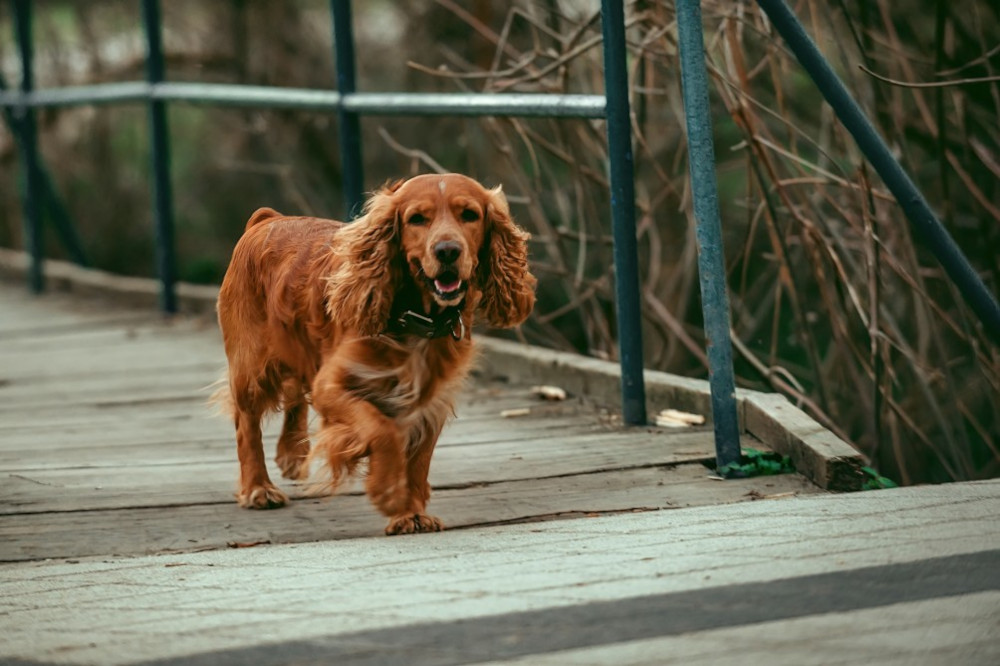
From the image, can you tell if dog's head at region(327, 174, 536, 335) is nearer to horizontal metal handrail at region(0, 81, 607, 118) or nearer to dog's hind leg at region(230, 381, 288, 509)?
dog's hind leg at region(230, 381, 288, 509)

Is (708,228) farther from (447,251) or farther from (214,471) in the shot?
(214,471)

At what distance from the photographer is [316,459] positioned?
3.65m

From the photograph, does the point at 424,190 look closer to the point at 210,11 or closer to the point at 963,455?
the point at 963,455

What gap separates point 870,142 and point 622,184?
0.78 metres

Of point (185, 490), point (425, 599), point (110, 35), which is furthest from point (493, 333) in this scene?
point (110, 35)

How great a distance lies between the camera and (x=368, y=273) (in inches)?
139

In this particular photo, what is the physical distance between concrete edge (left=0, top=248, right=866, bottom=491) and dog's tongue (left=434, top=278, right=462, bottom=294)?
0.91m

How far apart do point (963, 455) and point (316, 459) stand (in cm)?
233

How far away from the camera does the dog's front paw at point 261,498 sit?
3.69 meters

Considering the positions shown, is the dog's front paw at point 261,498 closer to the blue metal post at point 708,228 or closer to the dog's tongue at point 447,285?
the dog's tongue at point 447,285

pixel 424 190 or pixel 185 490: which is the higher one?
pixel 424 190

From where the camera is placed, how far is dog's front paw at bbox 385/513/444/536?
338cm

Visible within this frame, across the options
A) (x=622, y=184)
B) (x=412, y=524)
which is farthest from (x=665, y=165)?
(x=412, y=524)

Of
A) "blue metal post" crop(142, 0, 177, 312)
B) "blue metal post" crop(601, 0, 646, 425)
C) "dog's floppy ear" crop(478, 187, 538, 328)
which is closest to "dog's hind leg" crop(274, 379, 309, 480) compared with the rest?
"dog's floppy ear" crop(478, 187, 538, 328)
